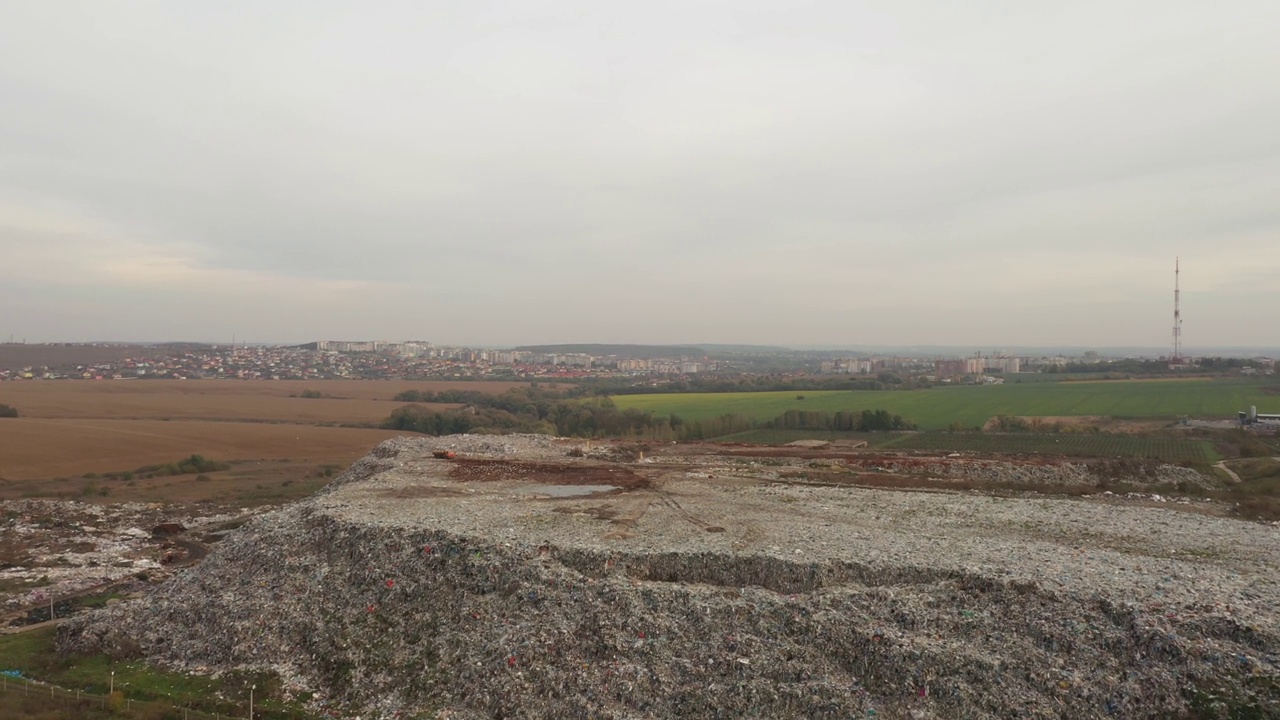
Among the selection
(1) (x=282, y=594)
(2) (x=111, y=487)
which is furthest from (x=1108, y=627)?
(2) (x=111, y=487)

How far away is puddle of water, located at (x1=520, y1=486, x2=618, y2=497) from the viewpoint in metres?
26.4

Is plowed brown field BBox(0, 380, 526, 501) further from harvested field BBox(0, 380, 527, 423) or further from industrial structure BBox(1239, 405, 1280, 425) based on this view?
industrial structure BBox(1239, 405, 1280, 425)

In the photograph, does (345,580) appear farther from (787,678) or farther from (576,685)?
(787,678)

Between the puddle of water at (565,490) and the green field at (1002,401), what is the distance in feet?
127

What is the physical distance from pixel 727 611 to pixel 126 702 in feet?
42.7

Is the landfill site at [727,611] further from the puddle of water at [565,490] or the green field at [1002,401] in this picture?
the green field at [1002,401]

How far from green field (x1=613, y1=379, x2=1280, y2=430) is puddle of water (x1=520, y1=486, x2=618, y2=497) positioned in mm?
38755

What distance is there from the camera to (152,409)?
240 ft

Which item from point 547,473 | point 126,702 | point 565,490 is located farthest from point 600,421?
point 126,702

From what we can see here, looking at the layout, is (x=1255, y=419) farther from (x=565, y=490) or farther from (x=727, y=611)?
(x=727, y=611)

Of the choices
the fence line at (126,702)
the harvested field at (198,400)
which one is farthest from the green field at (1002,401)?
the fence line at (126,702)

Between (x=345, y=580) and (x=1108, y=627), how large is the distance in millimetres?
18055

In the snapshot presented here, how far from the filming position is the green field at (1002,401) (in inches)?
2566

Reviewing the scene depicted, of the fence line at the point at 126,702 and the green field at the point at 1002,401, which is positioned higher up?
the green field at the point at 1002,401
